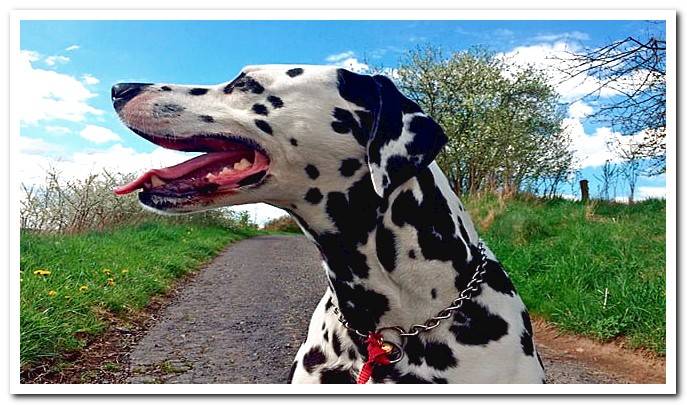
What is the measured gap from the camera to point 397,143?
1498 mm

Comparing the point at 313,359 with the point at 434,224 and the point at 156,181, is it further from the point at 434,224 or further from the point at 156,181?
the point at 156,181

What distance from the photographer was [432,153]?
1.50 m

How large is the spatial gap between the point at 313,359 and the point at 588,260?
2.04 metres

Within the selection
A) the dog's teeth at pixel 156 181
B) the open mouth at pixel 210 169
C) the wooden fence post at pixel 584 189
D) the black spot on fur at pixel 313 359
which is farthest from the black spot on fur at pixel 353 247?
the wooden fence post at pixel 584 189

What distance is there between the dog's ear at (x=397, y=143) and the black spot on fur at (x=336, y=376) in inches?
17.5

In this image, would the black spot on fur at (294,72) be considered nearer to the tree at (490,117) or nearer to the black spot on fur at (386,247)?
the black spot on fur at (386,247)

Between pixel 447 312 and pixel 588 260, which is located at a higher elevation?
pixel 588 260

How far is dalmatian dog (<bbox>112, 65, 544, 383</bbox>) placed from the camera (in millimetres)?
1534

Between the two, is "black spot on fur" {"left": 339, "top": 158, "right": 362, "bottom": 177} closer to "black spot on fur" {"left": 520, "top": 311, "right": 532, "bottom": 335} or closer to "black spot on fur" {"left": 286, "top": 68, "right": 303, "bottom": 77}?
"black spot on fur" {"left": 286, "top": 68, "right": 303, "bottom": 77}

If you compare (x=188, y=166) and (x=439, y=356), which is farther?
(x=188, y=166)

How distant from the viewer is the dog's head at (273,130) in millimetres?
1532
